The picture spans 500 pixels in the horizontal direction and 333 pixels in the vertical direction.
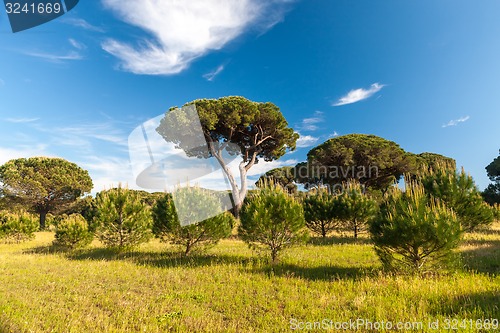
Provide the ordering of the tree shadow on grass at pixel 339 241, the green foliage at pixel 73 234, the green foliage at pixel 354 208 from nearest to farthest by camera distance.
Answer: the tree shadow on grass at pixel 339 241 < the green foliage at pixel 73 234 < the green foliage at pixel 354 208

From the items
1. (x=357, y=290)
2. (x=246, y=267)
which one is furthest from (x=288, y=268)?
(x=357, y=290)

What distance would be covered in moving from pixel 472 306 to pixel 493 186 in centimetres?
3454

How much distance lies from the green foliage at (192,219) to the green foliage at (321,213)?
26.8 feet

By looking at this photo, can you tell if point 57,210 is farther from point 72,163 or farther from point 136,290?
point 136,290

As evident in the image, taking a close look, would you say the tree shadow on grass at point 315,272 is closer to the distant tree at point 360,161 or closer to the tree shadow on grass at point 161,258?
the tree shadow on grass at point 161,258

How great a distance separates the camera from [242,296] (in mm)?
6918

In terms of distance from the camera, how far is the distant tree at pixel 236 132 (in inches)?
1193

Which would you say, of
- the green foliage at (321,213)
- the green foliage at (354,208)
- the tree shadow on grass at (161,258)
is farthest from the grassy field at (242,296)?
the green foliage at (321,213)

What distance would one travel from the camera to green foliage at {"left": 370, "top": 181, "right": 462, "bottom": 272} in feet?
24.1

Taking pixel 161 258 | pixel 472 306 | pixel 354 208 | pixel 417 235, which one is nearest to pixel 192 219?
pixel 161 258

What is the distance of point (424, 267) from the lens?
7746mm

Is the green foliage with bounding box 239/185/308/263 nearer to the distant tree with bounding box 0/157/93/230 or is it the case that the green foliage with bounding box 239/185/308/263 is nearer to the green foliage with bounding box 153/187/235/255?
the green foliage with bounding box 153/187/235/255

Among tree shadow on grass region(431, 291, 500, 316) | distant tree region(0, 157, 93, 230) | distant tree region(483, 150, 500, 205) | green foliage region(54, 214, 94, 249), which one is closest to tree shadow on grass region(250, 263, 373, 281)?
tree shadow on grass region(431, 291, 500, 316)

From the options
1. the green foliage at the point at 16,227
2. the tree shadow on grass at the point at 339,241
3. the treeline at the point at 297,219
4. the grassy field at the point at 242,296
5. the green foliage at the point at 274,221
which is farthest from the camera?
the green foliage at the point at 16,227
